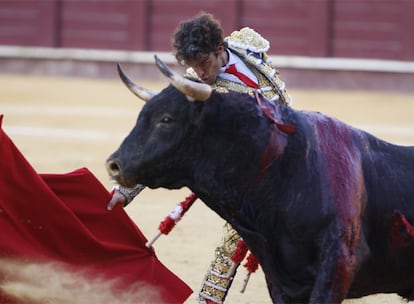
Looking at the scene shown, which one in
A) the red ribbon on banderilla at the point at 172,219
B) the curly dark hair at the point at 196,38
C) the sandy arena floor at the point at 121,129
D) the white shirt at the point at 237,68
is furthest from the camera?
the sandy arena floor at the point at 121,129

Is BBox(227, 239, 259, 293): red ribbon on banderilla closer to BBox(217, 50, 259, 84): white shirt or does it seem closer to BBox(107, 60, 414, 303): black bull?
BBox(107, 60, 414, 303): black bull

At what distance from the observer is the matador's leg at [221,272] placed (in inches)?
159

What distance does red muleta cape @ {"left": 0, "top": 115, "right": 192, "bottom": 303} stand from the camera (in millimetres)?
4020

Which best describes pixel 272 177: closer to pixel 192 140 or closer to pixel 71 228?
pixel 192 140

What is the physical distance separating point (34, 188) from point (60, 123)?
7.27 meters

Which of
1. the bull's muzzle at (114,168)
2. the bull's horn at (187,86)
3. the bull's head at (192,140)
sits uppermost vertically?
the bull's horn at (187,86)

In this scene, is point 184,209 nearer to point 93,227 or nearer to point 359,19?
point 93,227

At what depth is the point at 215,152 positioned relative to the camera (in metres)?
3.34

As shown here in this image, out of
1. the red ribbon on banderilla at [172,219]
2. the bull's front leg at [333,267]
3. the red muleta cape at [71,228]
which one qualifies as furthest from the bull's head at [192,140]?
the red muleta cape at [71,228]

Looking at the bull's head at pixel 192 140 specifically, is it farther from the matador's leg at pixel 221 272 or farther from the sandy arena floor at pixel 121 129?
the sandy arena floor at pixel 121 129

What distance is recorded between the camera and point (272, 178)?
336cm

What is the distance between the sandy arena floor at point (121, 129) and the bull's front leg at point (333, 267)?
1.53 meters

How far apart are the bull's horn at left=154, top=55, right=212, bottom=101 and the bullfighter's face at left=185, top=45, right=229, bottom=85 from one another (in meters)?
0.43

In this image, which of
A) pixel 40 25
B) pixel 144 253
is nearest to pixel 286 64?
pixel 40 25
